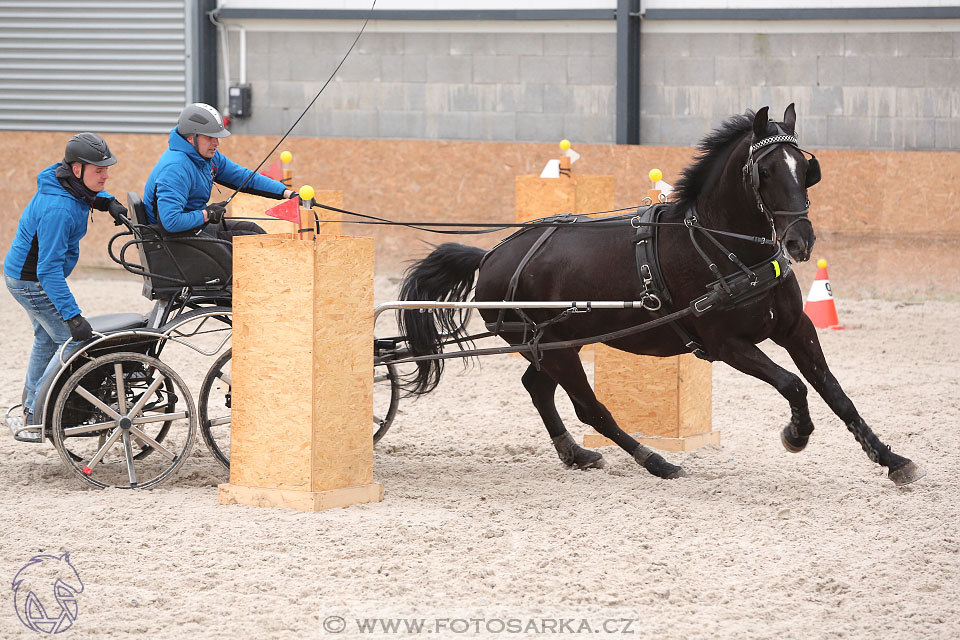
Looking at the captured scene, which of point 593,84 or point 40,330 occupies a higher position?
point 593,84

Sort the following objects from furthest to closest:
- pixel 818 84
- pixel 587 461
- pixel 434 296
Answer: pixel 818 84 → pixel 434 296 → pixel 587 461

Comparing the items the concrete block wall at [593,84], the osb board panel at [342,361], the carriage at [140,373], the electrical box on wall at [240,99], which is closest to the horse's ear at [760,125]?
the osb board panel at [342,361]

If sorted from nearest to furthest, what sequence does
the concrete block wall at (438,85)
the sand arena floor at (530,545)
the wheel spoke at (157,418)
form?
the sand arena floor at (530,545)
the wheel spoke at (157,418)
the concrete block wall at (438,85)

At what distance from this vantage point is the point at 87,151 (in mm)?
4969

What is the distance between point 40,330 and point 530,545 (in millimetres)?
2714

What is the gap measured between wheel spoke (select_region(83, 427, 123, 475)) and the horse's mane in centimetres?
278

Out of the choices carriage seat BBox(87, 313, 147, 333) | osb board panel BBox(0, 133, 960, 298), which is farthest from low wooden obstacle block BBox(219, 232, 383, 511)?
osb board panel BBox(0, 133, 960, 298)

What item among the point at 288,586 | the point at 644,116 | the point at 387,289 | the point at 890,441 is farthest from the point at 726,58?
the point at 288,586

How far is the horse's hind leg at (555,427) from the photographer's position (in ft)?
18.2

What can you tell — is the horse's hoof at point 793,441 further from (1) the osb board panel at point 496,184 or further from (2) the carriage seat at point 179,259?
(1) the osb board panel at point 496,184

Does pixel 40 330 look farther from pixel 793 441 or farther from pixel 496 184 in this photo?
pixel 496 184

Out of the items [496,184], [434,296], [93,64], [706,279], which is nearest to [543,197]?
[434,296]

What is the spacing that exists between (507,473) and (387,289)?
235 inches

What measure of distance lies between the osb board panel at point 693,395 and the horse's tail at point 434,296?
119cm
